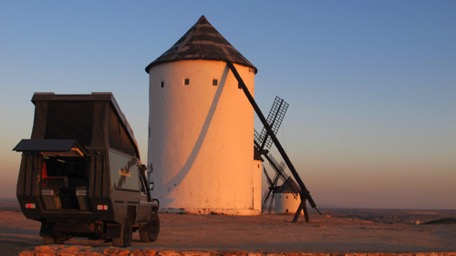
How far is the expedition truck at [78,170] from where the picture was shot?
12727 millimetres

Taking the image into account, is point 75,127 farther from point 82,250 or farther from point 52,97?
point 82,250

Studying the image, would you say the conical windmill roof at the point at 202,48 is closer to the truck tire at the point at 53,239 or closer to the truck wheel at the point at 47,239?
the truck tire at the point at 53,239

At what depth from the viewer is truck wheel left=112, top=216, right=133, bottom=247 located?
1364 centimetres

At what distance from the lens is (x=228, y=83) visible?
115ft

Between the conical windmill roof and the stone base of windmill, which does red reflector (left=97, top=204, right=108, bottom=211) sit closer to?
the conical windmill roof

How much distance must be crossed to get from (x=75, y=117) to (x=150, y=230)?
441 cm

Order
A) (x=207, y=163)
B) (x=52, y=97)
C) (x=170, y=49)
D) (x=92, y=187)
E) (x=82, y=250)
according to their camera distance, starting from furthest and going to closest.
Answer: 1. (x=170, y=49)
2. (x=207, y=163)
3. (x=52, y=97)
4. (x=92, y=187)
5. (x=82, y=250)

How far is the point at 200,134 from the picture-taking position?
1359 inches

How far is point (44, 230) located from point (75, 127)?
2.52 m

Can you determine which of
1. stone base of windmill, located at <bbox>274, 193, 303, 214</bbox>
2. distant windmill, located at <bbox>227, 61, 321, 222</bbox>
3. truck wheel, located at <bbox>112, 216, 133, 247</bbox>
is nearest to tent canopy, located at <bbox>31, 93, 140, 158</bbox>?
truck wheel, located at <bbox>112, 216, 133, 247</bbox>

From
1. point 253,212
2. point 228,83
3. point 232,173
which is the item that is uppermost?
point 228,83

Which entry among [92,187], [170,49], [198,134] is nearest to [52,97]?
[92,187]

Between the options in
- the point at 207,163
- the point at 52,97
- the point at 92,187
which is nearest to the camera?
the point at 92,187

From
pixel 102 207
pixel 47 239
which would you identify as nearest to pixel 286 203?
pixel 47 239
